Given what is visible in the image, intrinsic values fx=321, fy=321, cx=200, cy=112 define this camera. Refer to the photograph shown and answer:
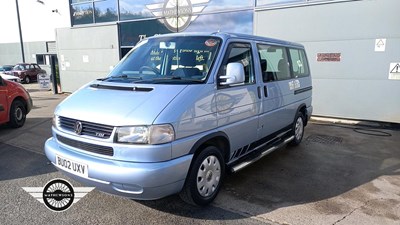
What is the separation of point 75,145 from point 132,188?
33.0 inches

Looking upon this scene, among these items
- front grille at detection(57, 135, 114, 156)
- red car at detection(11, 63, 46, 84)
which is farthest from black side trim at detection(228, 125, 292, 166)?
red car at detection(11, 63, 46, 84)

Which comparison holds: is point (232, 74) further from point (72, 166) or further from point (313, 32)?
point (313, 32)

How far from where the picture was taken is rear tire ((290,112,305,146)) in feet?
19.6

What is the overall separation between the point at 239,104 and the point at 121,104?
1505 millimetres

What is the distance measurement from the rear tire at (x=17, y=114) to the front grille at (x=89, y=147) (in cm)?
511

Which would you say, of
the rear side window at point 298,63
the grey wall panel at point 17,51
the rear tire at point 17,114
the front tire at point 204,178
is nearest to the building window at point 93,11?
the rear tire at point 17,114

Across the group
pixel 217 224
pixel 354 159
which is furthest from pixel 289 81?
pixel 217 224

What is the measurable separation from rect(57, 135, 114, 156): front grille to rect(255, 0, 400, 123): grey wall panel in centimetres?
747

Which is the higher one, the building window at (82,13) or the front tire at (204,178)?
the building window at (82,13)

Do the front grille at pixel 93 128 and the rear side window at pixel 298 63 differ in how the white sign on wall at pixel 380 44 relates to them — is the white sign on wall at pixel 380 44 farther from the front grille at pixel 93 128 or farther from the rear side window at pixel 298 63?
the front grille at pixel 93 128

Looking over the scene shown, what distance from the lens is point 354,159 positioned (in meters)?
5.57

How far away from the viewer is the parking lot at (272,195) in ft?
11.3

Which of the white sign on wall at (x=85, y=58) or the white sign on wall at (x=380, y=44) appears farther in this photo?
the white sign on wall at (x=85, y=58)

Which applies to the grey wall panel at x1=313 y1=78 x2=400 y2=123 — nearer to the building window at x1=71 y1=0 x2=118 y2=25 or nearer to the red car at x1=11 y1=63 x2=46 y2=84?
the building window at x1=71 y1=0 x2=118 y2=25
